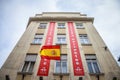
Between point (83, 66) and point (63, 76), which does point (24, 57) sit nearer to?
point (63, 76)

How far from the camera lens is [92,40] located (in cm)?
1229

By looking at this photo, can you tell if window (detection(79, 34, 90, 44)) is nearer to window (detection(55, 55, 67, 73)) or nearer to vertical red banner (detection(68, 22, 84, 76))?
vertical red banner (detection(68, 22, 84, 76))

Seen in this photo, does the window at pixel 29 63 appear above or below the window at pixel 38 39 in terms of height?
below

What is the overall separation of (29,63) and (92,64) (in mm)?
4985

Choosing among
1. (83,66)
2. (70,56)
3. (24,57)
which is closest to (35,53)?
(24,57)

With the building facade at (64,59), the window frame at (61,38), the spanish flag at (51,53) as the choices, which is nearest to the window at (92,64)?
the building facade at (64,59)

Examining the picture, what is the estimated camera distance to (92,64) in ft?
32.0

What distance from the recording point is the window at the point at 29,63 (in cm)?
916

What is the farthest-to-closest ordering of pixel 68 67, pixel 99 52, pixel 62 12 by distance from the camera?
pixel 62 12, pixel 99 52, pixel 68 67

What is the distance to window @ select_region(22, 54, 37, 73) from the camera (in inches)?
360

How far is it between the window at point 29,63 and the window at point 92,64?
441cm

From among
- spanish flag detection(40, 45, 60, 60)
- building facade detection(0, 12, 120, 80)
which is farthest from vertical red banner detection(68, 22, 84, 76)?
spanish flag detection(40, 45, 60, 60)

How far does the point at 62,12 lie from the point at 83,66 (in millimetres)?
13341

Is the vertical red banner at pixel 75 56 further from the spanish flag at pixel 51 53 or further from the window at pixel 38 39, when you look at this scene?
the window at pixel 38 39
